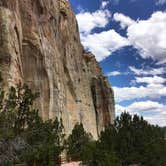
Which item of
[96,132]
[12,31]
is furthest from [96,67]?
[12,31]

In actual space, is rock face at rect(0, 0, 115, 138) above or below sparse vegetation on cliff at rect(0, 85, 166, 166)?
above

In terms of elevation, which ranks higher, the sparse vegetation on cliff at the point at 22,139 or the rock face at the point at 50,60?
the rock face at the point at 50,60

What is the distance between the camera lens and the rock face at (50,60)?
135 feet

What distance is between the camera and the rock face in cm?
4100

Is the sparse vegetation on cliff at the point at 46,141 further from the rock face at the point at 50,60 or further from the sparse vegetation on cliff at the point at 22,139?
the rock face at the point at 50,60

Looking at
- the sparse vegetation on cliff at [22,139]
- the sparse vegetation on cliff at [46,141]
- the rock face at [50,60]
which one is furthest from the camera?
the rock face at [50,60]

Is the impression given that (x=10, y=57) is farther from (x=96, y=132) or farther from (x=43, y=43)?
(x=96, y=132)

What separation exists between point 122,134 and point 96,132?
142 feet

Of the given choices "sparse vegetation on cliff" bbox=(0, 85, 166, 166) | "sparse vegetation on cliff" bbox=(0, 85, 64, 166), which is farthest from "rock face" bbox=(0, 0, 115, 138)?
"sparse vegetation on cliff" bbox=(0, 85, 64, 166)

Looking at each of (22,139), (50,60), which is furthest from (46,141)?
(50,60)

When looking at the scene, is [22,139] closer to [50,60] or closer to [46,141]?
[46,141]

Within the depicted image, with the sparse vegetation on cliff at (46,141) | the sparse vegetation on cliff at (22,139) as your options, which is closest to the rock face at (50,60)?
the sparse vegetation on cliff at (46,141)

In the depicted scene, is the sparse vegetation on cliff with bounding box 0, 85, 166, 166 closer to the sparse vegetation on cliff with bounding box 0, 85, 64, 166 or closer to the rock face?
the sparse vegetation on cliff with bounding box 0, 85, 64, 166

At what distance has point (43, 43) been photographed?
51562 mm
